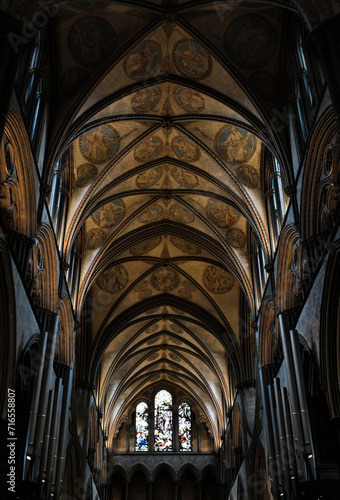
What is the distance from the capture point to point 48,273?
1486cm

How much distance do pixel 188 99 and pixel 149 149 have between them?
2.52m

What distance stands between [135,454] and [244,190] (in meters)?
18.8

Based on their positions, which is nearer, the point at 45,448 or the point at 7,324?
the point at 7,324

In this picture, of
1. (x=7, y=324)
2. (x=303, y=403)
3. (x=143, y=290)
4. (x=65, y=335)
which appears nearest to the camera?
(x=7, y=324)

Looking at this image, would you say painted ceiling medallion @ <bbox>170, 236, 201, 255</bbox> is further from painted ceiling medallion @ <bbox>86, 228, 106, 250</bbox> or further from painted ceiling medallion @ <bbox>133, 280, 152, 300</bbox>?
painted ceiling medallion @ <bbox>86, 228, 106, 250</bbox>

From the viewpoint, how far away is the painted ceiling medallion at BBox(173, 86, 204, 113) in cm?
1602

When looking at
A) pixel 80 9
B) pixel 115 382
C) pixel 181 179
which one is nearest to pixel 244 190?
pixel 181 179

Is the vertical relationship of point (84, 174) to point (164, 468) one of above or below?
above

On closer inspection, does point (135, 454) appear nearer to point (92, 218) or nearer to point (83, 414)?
point (83, 414)

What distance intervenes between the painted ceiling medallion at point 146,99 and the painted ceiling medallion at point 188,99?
0.54 meters

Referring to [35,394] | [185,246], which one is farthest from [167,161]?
[35,394]

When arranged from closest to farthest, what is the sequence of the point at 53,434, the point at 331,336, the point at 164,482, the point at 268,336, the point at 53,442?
1. the point at 331,336
2. the point at 53,442
3. the point at 53,434
4. the point at 268,336
5. the point at 164,482

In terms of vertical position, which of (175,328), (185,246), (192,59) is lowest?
(175,328)

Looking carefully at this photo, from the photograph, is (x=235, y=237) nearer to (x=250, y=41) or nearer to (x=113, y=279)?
(x=113, y=279)
